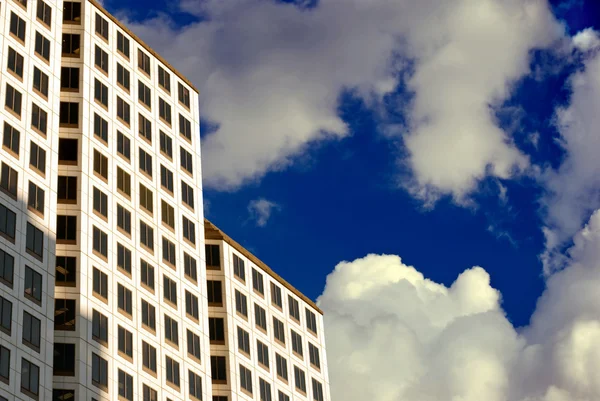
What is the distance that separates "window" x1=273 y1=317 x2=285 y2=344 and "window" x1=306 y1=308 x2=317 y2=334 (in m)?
7.40

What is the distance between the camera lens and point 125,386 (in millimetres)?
140375

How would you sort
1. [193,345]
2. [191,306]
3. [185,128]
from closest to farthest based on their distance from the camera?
[193,345], [191,306], [185,128]

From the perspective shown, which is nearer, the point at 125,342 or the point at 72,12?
the point at 125,342

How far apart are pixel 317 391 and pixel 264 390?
14187mm

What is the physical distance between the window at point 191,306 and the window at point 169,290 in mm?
2592

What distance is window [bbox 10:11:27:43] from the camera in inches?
5497

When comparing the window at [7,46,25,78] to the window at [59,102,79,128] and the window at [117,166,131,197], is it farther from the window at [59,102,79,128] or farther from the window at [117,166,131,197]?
the window at [117,166,131,197]

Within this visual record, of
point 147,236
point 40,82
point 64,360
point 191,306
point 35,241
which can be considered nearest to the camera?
point 35,241

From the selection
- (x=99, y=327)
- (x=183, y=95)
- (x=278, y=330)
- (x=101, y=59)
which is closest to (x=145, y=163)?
(x=101, y=59)

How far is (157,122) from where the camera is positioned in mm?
163125

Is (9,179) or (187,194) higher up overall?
(187,194)

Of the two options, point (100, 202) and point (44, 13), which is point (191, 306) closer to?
point (100, 202)

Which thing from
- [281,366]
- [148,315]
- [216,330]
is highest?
[216,330]

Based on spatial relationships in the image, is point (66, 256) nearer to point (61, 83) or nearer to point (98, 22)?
point (61, 83)
